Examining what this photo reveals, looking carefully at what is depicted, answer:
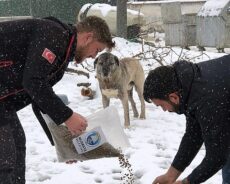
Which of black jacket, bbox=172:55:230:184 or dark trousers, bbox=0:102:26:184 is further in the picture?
dark trousers, bbox=0:102:26:184

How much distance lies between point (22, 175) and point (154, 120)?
14.5 feet

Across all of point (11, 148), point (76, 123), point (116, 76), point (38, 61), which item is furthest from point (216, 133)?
point (116, 76)

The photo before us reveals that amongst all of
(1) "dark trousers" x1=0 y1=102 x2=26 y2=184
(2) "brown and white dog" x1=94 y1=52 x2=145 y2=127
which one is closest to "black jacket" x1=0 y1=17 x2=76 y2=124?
(1) "dark trousers" x1=0 y1=102 x2=26 y2=184

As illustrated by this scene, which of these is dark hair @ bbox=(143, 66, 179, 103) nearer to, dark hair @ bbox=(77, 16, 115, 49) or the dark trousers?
dark hair @ bbox=(77, 16, 115, 49)

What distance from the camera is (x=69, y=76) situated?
37.8 ft

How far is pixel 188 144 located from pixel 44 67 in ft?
3.91

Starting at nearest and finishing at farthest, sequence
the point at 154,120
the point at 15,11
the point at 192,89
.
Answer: the point at 192,89
the point at 154,120
the point at 15,11

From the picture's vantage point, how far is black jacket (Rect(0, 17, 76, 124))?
306 centimetres

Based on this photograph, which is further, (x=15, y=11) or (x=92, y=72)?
(x=15, y=11)

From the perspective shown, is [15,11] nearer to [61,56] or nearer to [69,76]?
[69,76]

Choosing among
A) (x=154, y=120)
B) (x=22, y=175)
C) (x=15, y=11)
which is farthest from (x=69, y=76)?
(x=15, y=11)

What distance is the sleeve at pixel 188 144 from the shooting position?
3242mm

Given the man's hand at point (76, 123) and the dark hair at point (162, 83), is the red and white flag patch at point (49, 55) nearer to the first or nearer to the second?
the man's hand at point (76, 123)

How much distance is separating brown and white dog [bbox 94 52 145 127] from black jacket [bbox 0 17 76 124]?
4.15 m
